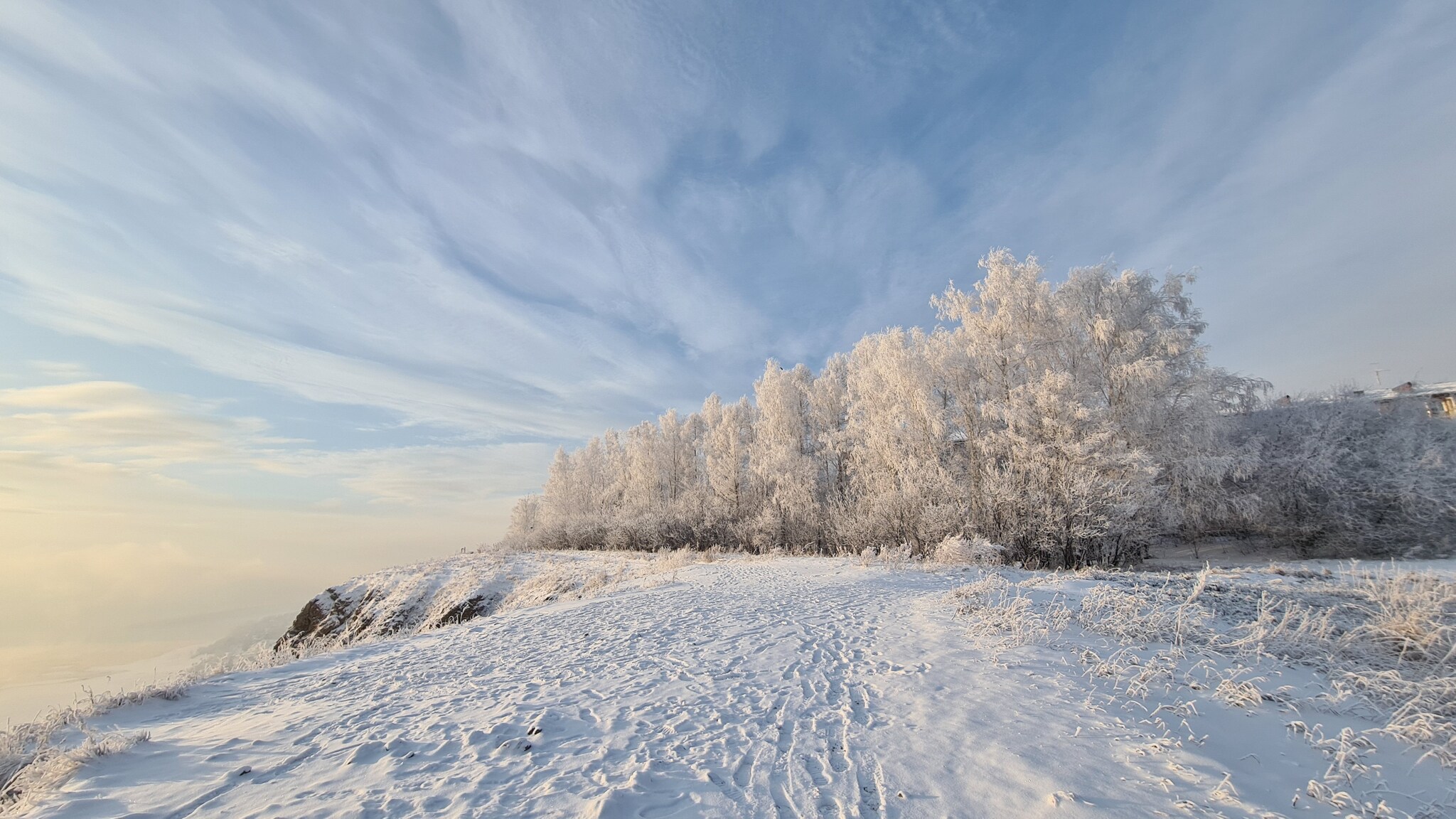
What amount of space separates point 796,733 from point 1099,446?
16965 mm

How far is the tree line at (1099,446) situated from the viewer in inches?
662

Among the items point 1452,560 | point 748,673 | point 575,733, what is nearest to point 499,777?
point 575,733

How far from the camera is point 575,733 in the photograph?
4531mm

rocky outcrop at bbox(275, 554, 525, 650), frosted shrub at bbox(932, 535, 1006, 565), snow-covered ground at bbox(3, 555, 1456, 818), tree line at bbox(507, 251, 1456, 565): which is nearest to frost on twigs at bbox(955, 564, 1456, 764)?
snow-covered ground at bbox(3, 555, 1456, 818)

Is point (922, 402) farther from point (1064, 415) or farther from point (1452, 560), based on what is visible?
point (1452, 560)

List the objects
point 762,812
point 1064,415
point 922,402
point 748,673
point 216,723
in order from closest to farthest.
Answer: point 762,812 < point 216,723 < point 748,673 < point 1064,415 < point 922,402

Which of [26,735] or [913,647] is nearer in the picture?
[26,735]

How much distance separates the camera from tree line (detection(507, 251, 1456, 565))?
55.2ft

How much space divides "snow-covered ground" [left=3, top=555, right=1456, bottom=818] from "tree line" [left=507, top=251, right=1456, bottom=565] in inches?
375

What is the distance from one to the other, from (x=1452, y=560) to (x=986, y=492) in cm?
1304

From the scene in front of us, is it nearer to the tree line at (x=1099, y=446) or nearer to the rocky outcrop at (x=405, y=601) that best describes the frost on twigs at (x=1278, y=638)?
the tree line at (x=1099, y=446)

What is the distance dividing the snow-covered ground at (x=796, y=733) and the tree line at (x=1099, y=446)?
954 centimetres

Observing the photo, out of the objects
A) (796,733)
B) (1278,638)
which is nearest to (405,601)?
(796,733)

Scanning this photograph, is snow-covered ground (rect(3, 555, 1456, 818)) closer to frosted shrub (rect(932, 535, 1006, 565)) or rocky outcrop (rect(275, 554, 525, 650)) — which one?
frosted shrub (rect(932, 535, 1006, 565))
